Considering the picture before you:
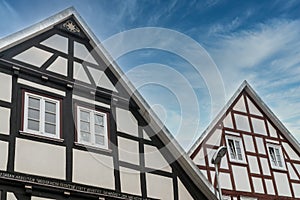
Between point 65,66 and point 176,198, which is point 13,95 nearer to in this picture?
point 65,66

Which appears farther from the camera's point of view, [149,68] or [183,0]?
[149,68]

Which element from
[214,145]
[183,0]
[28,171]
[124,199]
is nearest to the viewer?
[28,171]

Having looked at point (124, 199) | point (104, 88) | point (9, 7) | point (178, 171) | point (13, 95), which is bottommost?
point (124, 199)

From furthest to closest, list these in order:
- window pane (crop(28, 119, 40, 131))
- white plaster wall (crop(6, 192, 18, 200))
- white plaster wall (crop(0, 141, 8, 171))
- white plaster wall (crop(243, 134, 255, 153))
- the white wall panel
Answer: white plaster wall (crop(243, 134, 255, 153))
the white wall panel
window pane (crop(28, 119, 40, 131))
white plaster wall (crop(0, 141, 8, 171))
white plaster wall (crop(6, 192, 18, 200))

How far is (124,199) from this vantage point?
27.5 ft

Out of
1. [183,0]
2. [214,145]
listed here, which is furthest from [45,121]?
[214,145]

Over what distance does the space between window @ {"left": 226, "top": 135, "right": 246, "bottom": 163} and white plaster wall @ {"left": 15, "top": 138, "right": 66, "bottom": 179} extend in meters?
7.21

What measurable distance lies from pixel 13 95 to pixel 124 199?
290cm

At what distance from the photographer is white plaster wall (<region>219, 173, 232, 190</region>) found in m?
12.8

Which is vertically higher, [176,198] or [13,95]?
[13,95]

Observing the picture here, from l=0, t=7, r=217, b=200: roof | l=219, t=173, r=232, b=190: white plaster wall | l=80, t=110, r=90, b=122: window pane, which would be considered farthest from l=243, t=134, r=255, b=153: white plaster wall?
l=80, t=110, r=90, b=122: window pane

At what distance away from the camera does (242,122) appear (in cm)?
1461

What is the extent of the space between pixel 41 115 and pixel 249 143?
27.4 ft

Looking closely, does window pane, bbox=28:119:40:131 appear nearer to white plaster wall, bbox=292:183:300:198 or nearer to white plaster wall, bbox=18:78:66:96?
white plaster wall, bbox=18:78:66:96
